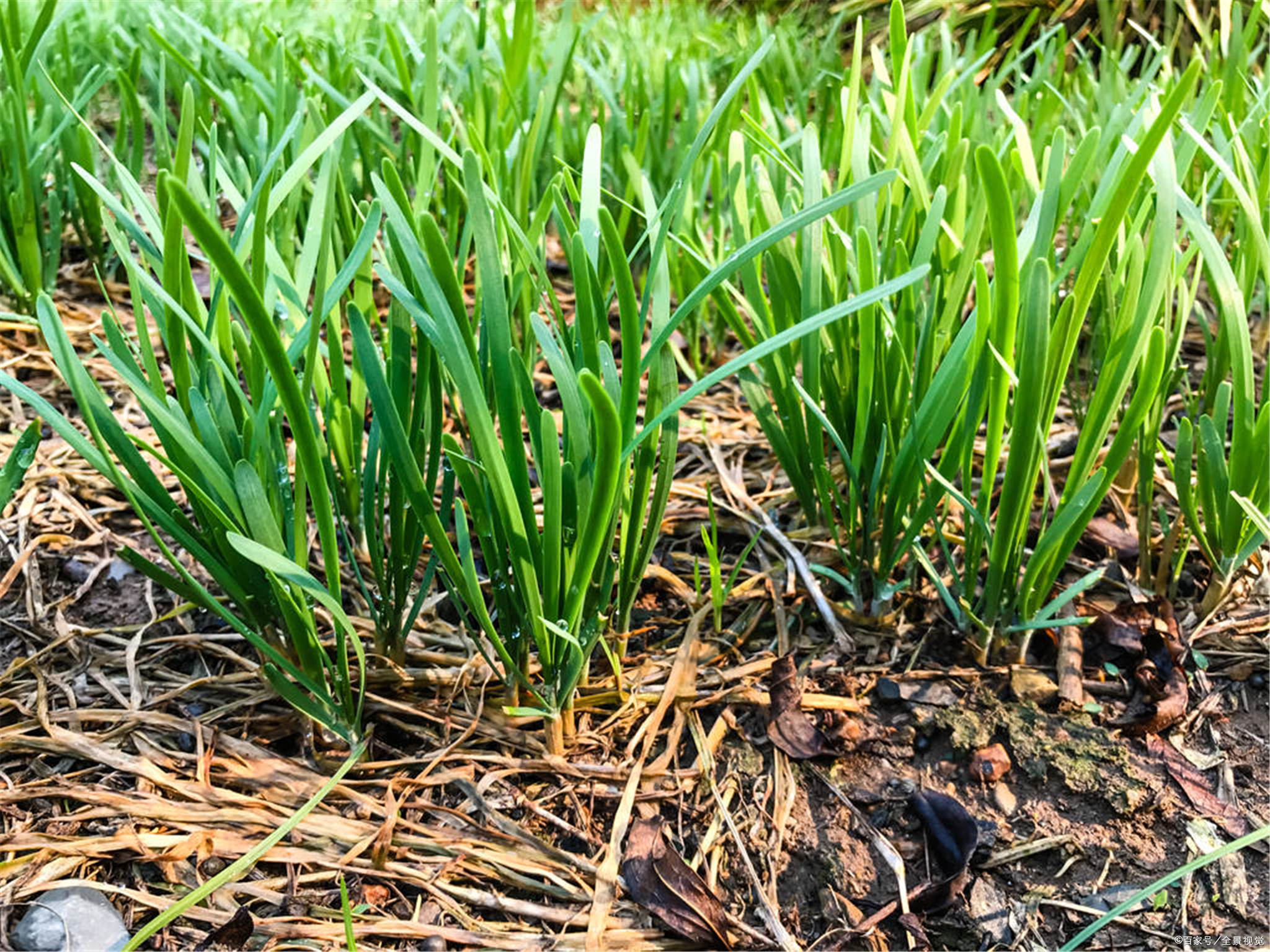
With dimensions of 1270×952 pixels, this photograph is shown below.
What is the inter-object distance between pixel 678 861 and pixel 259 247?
0.55 m

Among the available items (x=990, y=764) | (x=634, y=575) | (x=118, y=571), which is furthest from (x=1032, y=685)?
(x=118, y=571)

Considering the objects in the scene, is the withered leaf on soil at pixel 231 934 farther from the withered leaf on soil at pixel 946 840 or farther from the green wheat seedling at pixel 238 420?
the withered leaf on soil at pixel 946 840

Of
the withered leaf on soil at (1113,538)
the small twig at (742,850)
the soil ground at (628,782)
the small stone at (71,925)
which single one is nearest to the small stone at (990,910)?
the soil ground at (628,782)

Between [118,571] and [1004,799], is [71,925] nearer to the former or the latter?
[118,571]

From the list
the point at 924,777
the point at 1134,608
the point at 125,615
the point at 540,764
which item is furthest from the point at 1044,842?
the point at 125,615

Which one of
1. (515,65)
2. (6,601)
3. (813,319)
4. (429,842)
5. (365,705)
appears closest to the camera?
(813,319)

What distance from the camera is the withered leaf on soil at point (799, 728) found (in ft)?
2.78

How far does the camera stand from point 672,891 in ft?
2.39

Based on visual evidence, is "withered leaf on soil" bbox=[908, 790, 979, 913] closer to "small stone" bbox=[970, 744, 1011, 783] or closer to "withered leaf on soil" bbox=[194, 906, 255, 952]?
"small stone" bbox=[970, 744, 1011, 783]

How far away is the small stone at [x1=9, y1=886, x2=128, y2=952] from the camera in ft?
2.19

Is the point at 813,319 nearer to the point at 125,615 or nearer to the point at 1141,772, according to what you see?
the point at 1141,772

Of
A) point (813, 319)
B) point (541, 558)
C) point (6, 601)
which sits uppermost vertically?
point (813, 319)

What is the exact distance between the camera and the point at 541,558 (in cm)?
74

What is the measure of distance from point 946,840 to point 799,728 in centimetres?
15
